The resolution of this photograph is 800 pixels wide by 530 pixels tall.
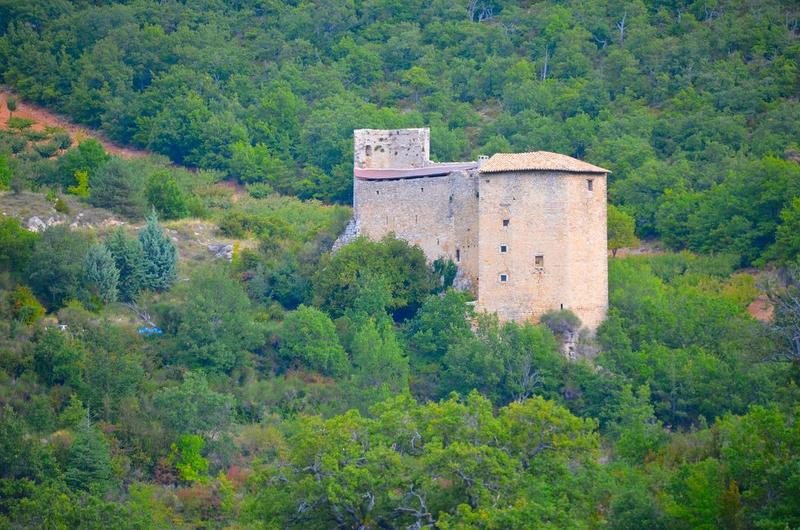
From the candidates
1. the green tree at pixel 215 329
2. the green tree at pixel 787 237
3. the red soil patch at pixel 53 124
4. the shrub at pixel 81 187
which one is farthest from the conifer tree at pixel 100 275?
the red soil patch at pixel 53 124

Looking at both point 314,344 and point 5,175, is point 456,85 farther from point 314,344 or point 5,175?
point 314,344

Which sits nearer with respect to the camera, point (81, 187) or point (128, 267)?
point (128, 267)

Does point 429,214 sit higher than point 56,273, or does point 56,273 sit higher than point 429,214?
point 429,214

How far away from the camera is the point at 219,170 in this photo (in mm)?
65812

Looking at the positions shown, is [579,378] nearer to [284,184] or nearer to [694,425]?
[694,425]

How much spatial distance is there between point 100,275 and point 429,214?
8320mm

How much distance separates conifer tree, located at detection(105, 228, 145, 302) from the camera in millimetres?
50625

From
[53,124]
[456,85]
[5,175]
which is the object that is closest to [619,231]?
[5,175]

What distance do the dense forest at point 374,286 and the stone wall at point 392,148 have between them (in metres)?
2.05

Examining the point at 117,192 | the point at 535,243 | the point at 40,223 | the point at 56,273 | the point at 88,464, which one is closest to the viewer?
the point at 88,464

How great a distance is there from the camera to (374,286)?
48.8 metres

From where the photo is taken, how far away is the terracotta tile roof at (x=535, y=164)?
4712 centimetres

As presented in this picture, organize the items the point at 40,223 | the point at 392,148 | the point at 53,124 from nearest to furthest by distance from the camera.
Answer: the point at 392,148 → the point at 40,223 → the point at 53,124

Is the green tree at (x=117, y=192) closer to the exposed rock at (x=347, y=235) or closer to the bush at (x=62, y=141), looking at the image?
the exposed rock at (x=347, y=235)
